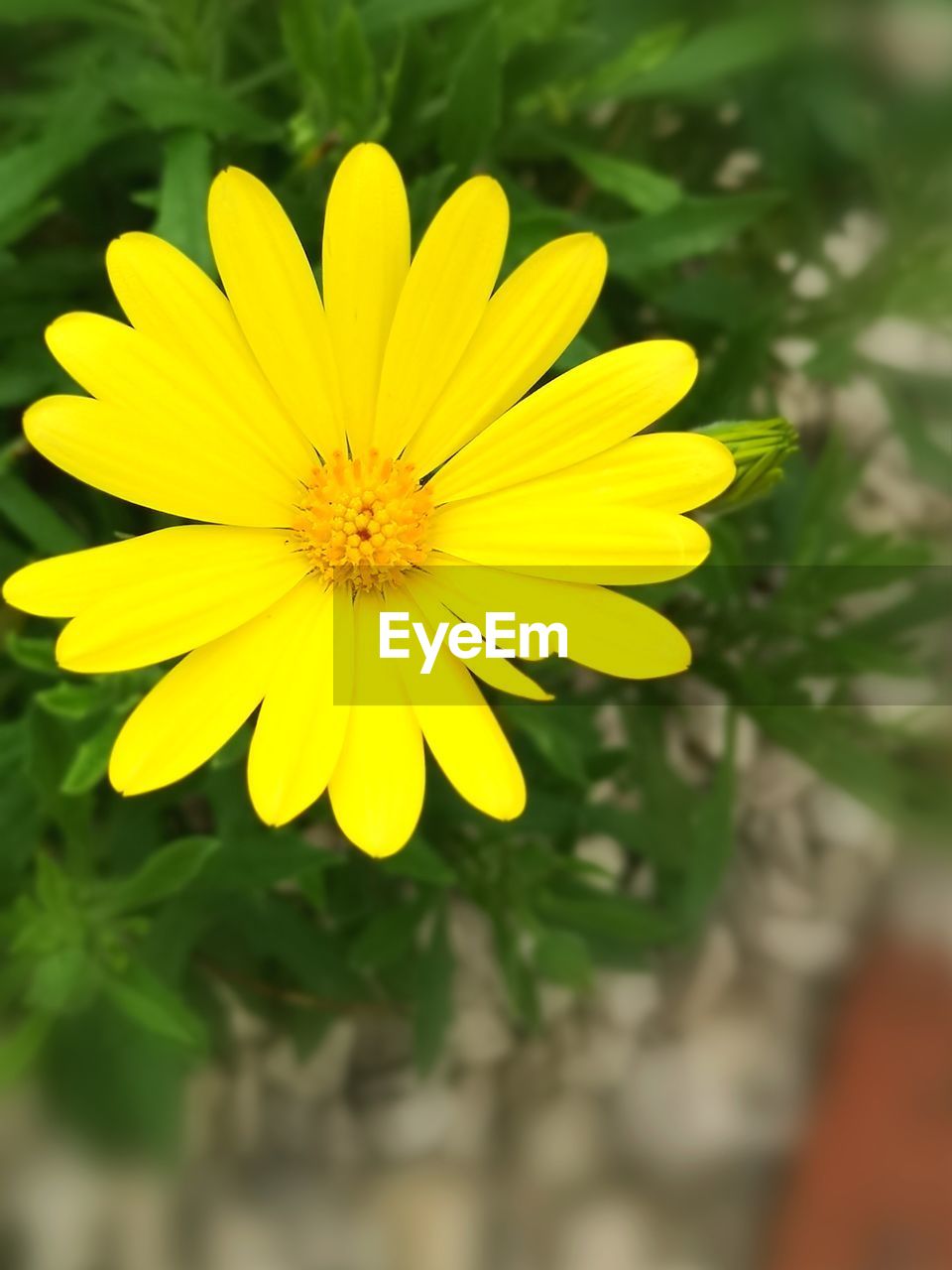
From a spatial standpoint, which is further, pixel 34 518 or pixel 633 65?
pixel 633 65

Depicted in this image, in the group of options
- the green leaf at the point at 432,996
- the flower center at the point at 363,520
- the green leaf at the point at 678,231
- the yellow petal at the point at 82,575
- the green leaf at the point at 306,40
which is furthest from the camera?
the green leaf at the point at 432,996

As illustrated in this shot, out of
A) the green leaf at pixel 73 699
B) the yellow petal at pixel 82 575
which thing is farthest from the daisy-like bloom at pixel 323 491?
the green leaf at pixel 73 699

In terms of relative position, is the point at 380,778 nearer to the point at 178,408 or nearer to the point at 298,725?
the point at 298,725

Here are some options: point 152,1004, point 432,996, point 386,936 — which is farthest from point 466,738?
point 432,996

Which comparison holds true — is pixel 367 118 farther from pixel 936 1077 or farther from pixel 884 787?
pixel 936 1077

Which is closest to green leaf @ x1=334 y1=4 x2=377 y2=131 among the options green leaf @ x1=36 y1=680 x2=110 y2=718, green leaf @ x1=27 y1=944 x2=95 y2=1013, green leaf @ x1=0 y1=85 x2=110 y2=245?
green leaf @ x1=0 y1=85 x2=110 y2=245

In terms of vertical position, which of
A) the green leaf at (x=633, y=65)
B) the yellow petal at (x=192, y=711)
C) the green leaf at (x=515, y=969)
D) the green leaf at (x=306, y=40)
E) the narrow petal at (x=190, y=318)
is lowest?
the green leaf at (x=515, y=969)

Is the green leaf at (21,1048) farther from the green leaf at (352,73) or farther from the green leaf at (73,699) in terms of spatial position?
the green leaf at (352,73)
